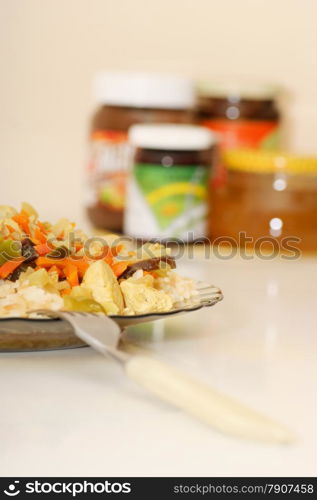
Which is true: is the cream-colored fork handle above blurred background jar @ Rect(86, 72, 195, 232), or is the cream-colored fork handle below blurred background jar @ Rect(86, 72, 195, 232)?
below

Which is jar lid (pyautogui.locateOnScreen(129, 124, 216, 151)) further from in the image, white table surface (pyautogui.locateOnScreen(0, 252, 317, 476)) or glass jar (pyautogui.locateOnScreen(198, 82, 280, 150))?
white table surface (pyautogui.locateOnScreen(0, 252, 317, 476))

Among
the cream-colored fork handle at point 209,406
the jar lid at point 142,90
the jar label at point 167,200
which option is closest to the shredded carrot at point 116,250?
the cream-colored fork handle at point 209,406

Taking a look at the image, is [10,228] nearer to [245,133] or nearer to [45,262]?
[45,262]

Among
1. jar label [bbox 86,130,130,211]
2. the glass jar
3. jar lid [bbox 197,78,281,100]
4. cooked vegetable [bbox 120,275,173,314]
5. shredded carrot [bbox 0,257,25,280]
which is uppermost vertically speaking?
jar lid [bbox 197,78,281,100]

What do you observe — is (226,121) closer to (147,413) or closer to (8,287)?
(8,287)

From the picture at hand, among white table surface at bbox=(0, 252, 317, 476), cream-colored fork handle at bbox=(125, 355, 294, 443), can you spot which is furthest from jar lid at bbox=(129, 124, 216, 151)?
cream-colored fork handle at bbox=(125, 355, 294, 443)

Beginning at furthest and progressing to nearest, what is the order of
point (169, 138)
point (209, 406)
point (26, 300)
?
point (169, 138) < point (26, 300) < point (209, 406)

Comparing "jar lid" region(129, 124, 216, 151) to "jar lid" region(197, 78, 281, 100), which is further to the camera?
"jar lid" region(197, 78, 281, 100)

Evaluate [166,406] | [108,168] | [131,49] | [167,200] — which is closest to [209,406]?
[166,406]
